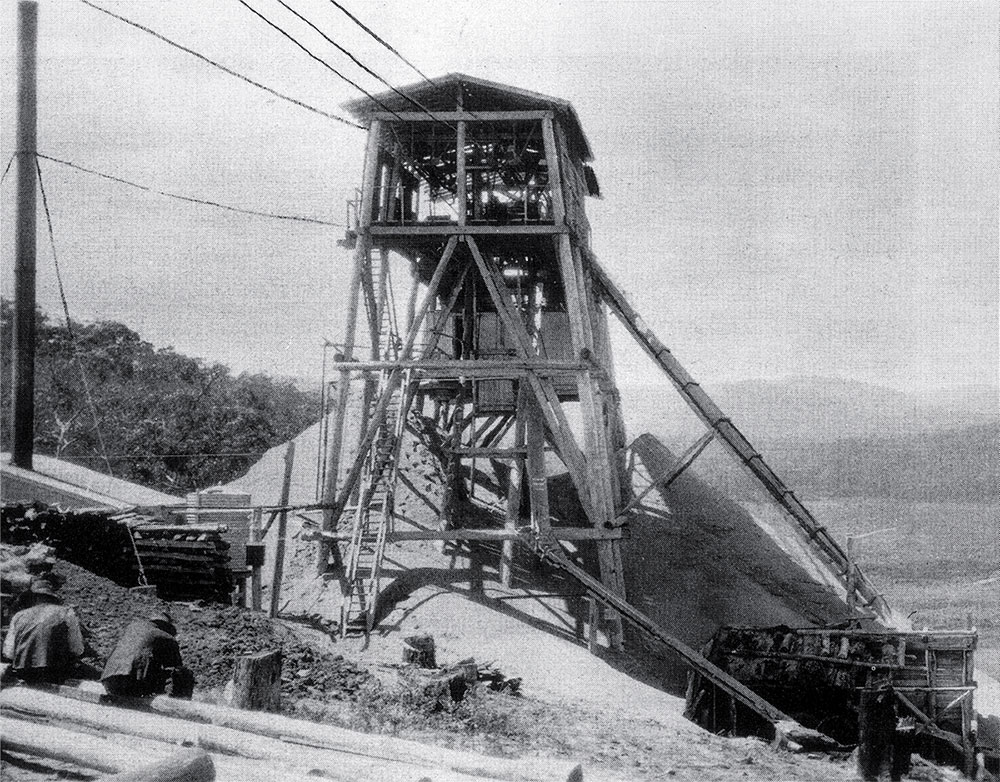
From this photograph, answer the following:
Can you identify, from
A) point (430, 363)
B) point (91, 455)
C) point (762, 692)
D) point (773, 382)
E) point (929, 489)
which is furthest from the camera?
point (773, 382)

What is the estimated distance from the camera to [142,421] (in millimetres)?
32219

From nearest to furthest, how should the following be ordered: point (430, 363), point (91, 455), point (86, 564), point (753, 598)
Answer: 1. point (86, 564)
2. point (430, 363)
3. point (753, 598)
4. point (91, 455)

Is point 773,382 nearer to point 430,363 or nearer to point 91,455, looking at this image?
point 91,455

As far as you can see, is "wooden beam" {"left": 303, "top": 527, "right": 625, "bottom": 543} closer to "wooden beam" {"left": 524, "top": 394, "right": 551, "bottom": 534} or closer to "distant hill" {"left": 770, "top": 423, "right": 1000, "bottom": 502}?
"wooden beam" {"left": 524, "top": 394, "right": 551, "bottom": 534}

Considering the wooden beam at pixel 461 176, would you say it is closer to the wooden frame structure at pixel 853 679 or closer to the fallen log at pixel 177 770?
the wooden frame structure at pixel 853 679

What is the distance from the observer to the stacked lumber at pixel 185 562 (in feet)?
44.1

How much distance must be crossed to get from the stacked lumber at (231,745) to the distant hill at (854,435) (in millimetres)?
30013

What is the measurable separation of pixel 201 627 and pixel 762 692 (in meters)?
9.20

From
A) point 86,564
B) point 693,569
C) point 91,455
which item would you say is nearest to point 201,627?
point 86,564

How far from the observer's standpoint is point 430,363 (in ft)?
52.3

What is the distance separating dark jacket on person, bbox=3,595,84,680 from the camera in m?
7.52

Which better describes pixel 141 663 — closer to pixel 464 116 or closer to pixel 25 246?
pixel 25 246

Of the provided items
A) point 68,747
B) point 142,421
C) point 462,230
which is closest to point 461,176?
point 462,230

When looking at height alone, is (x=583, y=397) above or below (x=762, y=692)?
above
